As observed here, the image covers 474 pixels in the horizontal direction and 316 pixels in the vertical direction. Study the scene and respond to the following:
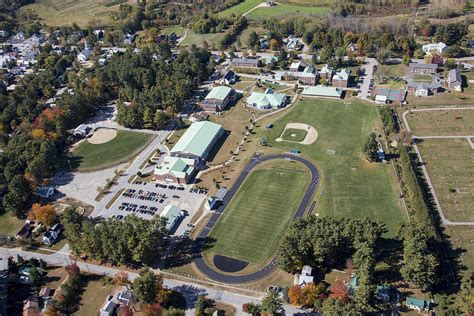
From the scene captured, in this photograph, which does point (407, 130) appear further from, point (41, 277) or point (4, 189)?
point (4, 189)

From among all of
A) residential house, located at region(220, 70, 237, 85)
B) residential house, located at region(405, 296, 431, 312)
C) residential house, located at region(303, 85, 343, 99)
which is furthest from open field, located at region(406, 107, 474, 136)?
residential house, located at region(220, 70, 237, 85)

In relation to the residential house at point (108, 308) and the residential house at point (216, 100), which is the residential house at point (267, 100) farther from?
the residential house at point (108, 308)

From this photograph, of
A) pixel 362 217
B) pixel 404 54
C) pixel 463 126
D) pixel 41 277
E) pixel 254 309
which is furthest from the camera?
pixel 404 54

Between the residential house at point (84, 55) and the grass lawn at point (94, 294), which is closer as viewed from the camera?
the grass lawn at point (94, 294)

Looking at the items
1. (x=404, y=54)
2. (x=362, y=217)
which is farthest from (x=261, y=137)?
(x=404, y=54)

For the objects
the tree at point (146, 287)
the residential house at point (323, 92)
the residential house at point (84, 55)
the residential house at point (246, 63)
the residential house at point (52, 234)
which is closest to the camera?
the tree at point (146, 287)

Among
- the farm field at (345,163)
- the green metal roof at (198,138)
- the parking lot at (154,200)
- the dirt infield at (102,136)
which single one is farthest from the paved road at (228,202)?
the dirt infield at (102,136)
